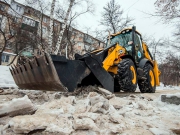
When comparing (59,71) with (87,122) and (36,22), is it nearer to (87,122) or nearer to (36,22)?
(87,122)

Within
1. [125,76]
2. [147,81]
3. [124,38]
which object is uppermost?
[124,38]

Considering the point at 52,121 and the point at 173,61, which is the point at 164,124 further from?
the point at 173,61

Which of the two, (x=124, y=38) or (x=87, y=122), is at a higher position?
(x=124, y=38)

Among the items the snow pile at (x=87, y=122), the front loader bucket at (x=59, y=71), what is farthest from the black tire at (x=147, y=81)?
the snow pile at (x=87, y=122)

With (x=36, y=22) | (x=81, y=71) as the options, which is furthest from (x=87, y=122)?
(x=36, y=22)

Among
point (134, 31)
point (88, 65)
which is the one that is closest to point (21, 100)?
point (88, 65)

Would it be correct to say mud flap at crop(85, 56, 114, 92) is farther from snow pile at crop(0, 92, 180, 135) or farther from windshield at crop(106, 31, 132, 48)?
windshield at crop(106, 31, 132, 48)

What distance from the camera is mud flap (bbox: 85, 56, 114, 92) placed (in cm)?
275

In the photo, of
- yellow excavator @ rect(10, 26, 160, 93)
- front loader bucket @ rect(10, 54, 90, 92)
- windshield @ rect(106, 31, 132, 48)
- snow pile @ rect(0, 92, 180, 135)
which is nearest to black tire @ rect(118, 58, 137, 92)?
yellow excavator @ rect(10, 26, 160, 93)

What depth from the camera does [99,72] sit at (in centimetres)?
289

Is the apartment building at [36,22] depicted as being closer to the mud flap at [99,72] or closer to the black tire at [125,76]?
the black tire at [125,76]

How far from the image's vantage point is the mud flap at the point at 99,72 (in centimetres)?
275

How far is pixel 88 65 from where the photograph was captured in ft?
8.90

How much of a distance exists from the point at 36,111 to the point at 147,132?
1208 millimetres
